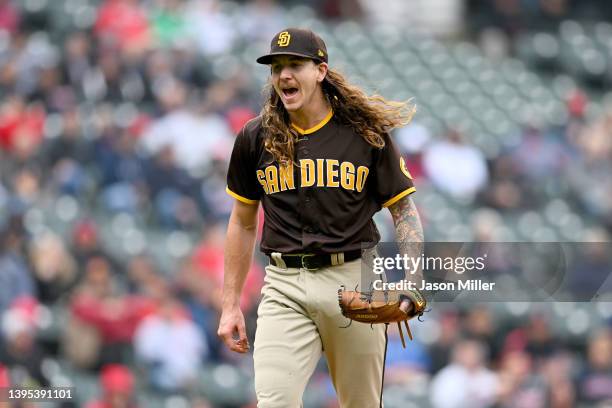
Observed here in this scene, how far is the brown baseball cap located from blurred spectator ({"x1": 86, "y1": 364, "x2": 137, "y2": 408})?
11.7 feet

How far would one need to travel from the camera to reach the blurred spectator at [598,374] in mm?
9078

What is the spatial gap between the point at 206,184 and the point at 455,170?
2.62 m

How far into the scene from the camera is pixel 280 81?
190 inches

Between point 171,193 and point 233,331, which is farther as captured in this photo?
point 171,193

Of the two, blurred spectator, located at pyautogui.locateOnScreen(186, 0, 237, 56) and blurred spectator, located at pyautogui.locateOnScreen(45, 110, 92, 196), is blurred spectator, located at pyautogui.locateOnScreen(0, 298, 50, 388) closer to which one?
blurred spectator, located at pyautogui.locateOnScreen(45, 110, 92, 196)

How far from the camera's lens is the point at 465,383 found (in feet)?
29.5

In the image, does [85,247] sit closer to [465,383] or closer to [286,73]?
[465,383]

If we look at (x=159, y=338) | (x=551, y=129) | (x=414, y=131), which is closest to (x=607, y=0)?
(x=551, y=129)

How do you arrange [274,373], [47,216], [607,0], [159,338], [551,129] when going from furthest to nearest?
[607,0] < [551,129] < [47,216] < [159,338] < [274,373]

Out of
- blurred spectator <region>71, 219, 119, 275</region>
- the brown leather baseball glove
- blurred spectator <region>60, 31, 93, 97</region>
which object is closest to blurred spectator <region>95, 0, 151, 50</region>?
blurred spectator <region>60, 31, 93, 97</region>

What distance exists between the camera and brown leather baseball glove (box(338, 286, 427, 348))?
4660 millimetres

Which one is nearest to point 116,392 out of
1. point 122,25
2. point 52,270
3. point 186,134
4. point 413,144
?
point 52,270

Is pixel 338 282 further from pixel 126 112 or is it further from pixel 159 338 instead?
pixel 126 112

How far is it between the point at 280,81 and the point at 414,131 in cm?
731
